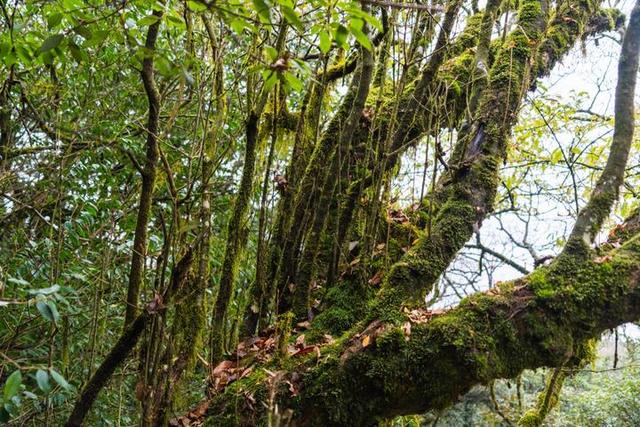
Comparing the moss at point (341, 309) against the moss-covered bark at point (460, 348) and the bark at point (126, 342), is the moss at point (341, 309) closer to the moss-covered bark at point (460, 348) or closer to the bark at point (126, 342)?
the moss-covered bark at point (460, 348)

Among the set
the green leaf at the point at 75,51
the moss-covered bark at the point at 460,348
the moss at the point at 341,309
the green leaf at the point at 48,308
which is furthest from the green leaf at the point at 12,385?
the moss at the point at 341,309

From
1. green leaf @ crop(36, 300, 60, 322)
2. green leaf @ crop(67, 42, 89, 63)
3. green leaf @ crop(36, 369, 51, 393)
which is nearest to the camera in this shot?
green leaf @ crop(36, 369, 51, 393)

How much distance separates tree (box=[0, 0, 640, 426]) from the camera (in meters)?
1.99

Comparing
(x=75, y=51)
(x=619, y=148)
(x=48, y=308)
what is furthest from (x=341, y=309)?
(x=75, y=51)

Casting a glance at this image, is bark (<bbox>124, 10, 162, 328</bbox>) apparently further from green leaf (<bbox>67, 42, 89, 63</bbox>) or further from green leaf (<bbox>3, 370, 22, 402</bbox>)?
green leaf (<bbox>3, 370, 22, 402</bbox>)

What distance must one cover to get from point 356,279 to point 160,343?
107 centimetres

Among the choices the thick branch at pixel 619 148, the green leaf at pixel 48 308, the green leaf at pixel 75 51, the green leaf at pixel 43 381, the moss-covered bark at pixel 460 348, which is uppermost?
the green leaf at pixel 75 51

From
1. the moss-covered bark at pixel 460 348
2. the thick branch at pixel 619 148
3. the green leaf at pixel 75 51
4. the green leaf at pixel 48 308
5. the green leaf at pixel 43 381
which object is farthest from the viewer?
the thick branch at pixel 619 148

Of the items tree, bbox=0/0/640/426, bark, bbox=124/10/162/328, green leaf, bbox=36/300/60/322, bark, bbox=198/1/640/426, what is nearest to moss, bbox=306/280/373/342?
tree, bbox=0/0/640/426

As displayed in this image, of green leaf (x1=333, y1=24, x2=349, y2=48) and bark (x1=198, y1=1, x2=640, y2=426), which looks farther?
bark (x1=198, y1=1, x2=640, y2=426)

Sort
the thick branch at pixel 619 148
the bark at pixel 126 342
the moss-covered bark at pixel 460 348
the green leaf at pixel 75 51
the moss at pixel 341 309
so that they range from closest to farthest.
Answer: the green leaf at pixel 75 51 < the moss-covered bark at pixel 460 348 < the bark at pixel 126 342 < the thick branch at pixel 619 148 < the moss at pixel 341 309

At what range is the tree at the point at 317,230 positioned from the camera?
1991 millimetres

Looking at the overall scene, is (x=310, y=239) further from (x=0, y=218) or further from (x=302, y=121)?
(x=0, y=218)

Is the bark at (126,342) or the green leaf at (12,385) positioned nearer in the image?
the green leaf at (12,385)
